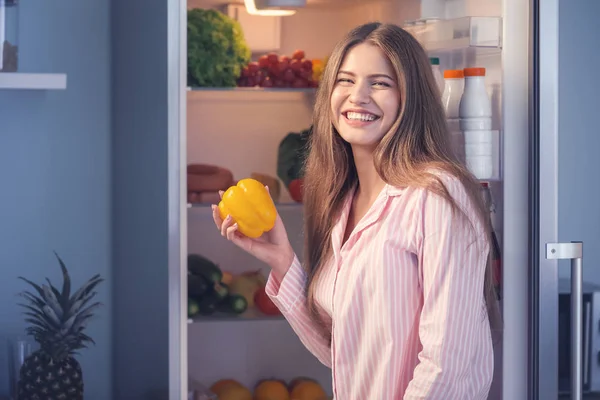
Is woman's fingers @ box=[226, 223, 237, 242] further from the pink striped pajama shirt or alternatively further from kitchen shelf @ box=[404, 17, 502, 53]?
kitchen shelf @ box=[404, 17, 502, 53]

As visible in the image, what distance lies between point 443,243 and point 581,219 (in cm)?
79

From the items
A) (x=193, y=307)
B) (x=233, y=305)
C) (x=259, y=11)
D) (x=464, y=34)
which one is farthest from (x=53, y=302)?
(x=464, y=34)

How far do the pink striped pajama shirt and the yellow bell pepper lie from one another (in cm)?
18

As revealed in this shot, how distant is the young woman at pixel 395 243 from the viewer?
1539 mm

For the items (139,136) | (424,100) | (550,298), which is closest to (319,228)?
(424,100)

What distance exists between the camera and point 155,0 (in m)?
2.54

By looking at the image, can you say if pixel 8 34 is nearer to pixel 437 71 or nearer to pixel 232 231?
pixel 232 231

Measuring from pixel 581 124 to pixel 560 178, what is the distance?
0.16 meters

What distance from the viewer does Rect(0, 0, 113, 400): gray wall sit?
8.60 ft

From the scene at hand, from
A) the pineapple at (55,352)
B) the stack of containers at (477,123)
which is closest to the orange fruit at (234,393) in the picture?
the pineapple at (55,352)

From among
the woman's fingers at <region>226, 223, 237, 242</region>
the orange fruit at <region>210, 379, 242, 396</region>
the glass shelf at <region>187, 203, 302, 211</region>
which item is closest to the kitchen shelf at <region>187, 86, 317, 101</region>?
the glass shelf at <region>187, 203, 302, 211</region>

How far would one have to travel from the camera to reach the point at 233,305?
8.30 ft

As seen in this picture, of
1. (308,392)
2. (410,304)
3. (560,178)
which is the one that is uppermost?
(560,178)

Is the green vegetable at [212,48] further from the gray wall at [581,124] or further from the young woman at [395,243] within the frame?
the gray wall at [581,124]
